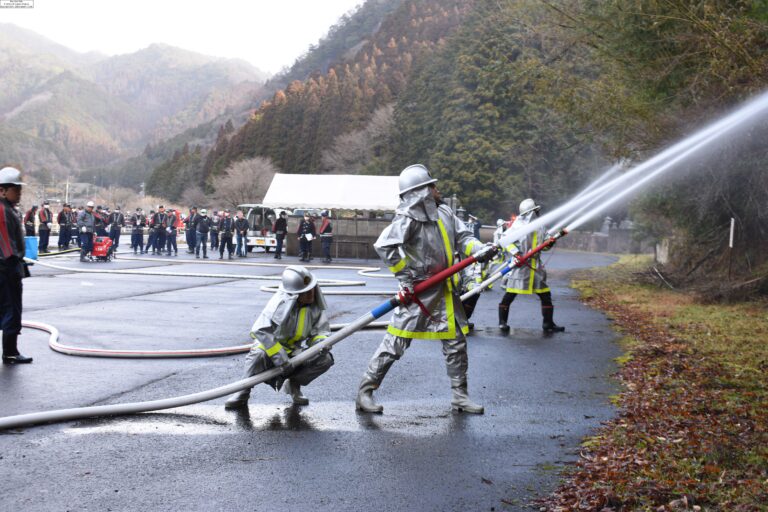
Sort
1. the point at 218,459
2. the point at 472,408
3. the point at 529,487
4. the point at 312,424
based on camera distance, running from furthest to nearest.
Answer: the point at 472,408, the point at 312,424, the point at 218,459, the point at 529,487

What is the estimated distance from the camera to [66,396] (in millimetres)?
6371

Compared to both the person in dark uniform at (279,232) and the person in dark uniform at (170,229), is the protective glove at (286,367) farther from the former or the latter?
the person in dark uniform at (170,229)

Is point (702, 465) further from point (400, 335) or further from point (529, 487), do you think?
point (400, 335)

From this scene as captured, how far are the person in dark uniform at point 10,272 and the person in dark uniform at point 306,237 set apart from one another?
2120 centimetres

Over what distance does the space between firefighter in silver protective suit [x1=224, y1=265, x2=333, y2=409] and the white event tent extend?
2998cm

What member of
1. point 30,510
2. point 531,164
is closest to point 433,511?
point 30,510

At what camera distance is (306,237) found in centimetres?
2914

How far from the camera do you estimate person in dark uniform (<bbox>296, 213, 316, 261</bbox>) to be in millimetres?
29250

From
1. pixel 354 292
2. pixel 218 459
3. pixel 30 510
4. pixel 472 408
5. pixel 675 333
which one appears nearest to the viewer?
pixel 30 510

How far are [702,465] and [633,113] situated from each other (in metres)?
10.7

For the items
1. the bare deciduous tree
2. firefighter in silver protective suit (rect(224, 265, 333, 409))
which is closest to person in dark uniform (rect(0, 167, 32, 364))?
firefighter in silver protective suit (rect(224, 265, 333, 409))

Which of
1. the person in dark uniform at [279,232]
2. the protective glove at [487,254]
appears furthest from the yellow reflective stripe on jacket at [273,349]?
the person in dark uniform at [279,232]

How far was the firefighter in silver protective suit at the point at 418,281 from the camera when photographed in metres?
6.17

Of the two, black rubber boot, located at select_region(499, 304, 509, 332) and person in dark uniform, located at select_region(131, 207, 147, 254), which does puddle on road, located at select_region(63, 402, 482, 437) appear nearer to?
black rubber boot, located at select_region(499, 304, 509, 332)
